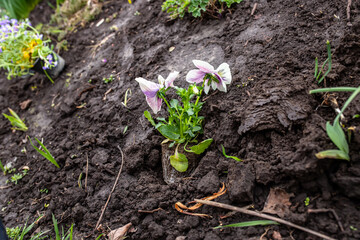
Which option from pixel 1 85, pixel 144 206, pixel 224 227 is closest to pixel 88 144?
pixel 144 206

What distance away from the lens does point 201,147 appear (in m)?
1.62

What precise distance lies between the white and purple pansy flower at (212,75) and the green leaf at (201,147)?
32cm

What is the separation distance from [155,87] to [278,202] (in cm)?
88

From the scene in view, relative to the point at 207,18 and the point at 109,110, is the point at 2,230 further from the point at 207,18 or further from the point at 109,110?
the point at 207,18

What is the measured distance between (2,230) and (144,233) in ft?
2.40

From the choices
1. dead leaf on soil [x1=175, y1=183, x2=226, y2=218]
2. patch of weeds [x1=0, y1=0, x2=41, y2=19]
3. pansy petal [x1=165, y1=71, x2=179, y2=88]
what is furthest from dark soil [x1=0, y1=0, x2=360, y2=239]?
patch of weeds [x1=0, y1=0, x2=41, y2=19]

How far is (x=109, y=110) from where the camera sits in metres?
2.23

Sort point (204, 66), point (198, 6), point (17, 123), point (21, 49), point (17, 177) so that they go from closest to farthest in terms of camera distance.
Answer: point (204, 66) → point (17, 177) → point (198, 6) → point (17, 123) → point (21, 49)

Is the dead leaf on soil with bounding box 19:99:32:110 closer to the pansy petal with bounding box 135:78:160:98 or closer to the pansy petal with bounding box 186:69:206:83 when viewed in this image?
the pansy petal with bounding box 135:78:160:98

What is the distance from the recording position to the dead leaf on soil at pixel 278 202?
1254 mm

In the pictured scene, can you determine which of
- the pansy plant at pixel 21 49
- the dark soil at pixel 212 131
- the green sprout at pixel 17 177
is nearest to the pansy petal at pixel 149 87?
the dark soil at pixel 212 131

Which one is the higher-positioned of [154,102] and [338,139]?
[154,102]

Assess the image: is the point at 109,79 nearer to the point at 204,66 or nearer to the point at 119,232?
the point at 204,66

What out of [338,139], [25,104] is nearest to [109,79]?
[25,104]
